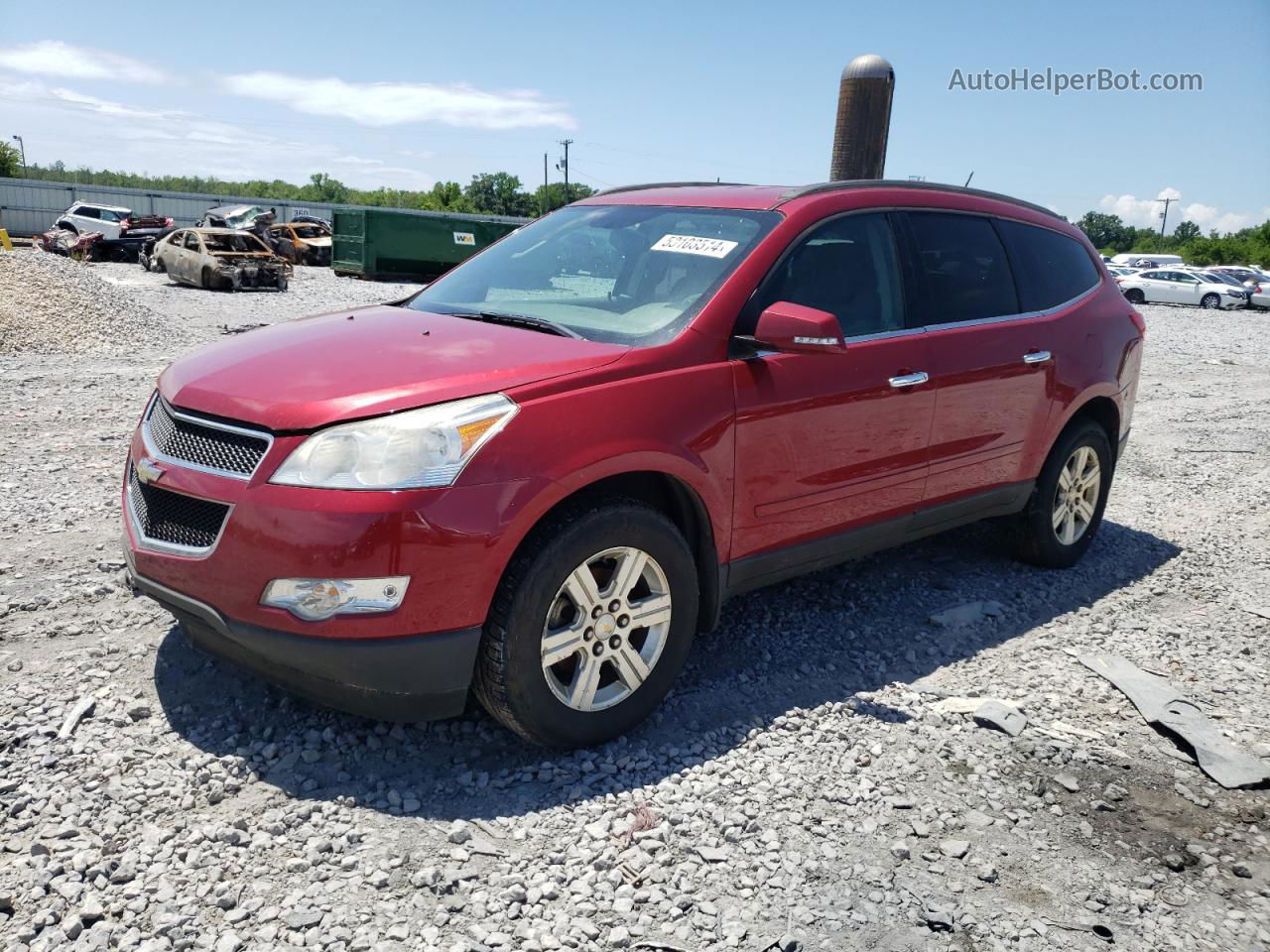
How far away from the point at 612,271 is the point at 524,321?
0.51 m

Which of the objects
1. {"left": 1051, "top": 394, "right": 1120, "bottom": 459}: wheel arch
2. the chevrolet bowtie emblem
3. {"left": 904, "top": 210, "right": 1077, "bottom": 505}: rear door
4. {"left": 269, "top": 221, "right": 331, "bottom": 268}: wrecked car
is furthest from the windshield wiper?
{"left": 269, "top": 221, "right": 331, "bottom": 268}: wrecked car

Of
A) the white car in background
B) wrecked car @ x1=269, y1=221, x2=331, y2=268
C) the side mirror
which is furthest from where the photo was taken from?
the white car in background

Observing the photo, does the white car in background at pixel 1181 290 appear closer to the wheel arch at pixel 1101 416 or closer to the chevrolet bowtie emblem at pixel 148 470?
the wheel arch at pixel 1101 416

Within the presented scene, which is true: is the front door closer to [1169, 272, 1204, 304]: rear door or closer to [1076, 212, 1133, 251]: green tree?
[1169, 272, 1204, 304]: rear door

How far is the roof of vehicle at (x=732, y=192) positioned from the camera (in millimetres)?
4188

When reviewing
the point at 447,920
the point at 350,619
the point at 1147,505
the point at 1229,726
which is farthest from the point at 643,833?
the point at 1147,505

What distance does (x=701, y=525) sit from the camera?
368 cm

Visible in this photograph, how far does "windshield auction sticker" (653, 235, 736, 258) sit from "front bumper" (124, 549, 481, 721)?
1.77 metres

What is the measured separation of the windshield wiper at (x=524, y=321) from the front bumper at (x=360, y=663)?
1.18 metres

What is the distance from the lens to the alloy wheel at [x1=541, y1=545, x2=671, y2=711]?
10.7 feet

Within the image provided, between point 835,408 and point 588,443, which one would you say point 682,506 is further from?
point 835,408

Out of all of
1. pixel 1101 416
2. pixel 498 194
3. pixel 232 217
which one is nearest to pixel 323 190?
pixel 498 194

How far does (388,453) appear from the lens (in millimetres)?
2947

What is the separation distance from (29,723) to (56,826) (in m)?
0.64
